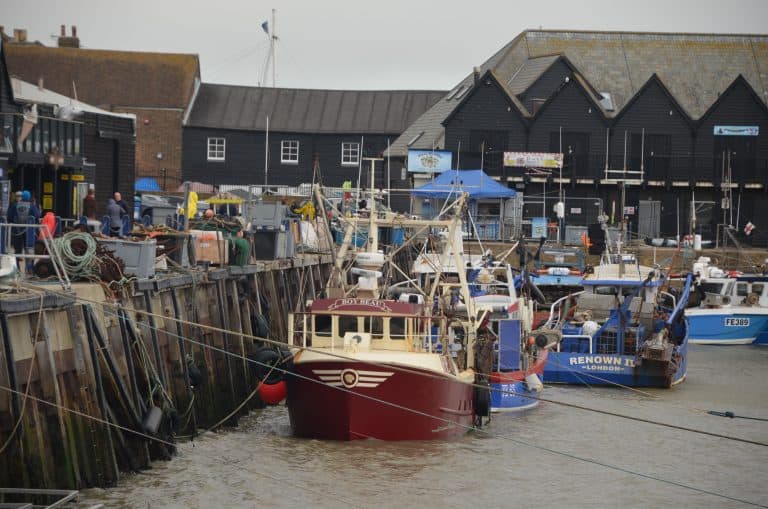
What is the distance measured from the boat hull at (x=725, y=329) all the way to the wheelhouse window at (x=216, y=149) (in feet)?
109

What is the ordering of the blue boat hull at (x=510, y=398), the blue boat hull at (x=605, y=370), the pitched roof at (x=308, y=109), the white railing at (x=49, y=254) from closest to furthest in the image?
the white railing at (x=49, y=254) → the blue boat hull at (x=510, y=398) → the blue boat hull at (x=605, y=370) → the pitched roof at (x=308, y=109)

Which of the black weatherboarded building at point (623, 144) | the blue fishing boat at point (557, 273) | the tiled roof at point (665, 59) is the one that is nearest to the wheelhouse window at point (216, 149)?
the black weatherboarded building at point (623, 144)

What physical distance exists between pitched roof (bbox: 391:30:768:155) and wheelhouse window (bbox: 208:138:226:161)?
1016 cm

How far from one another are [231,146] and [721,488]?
52799 millimetres

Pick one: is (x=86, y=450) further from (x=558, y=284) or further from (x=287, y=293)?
(x=558, y=284)

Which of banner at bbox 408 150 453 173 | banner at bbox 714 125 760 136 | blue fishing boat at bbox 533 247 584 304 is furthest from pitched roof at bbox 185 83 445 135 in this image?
blue fishing boat at bbox 533 247 584 304

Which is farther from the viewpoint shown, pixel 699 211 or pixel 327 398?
pixel 699 211

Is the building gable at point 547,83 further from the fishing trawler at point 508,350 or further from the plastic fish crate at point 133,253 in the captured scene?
the plastic fish crate at point 133,253

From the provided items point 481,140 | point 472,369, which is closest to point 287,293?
point 472,369

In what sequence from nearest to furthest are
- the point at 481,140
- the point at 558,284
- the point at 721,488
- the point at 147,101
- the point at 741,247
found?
the point at 721,488 < the point at 558,284 < the point at 741,247 < the point at 481,140 < the point at 147,101

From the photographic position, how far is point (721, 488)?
22422mm

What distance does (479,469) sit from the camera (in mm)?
22688

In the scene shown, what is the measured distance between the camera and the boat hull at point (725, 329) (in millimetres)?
Result: 46312

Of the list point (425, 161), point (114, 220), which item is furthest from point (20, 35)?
point (114, 220)
